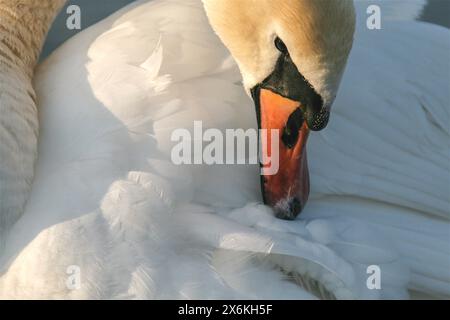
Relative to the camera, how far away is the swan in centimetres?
335

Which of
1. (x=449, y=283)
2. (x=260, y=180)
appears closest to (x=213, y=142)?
(x=260, y=180)

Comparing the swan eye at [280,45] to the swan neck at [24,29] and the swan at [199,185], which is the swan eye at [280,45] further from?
the swan neck at [24,29]

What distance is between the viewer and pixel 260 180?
3.57m

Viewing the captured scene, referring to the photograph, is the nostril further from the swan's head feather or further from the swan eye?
the swan eye

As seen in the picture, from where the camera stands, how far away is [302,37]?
3371 millimetres

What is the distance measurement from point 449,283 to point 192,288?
0.89 m

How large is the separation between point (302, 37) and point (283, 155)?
1.25 ft

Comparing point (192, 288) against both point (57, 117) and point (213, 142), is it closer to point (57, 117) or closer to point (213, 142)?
point (213, 142)

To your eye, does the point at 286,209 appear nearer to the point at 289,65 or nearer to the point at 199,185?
the point at 199,185

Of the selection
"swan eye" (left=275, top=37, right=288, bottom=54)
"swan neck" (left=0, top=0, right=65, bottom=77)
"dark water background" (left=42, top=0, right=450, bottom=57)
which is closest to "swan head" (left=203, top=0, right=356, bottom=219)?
"swan eye" (left=275, top=37, right=288, bottom=54)

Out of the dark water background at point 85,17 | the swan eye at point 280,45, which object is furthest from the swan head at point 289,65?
the dark water background at point 85,17

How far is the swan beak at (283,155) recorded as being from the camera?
3492mm

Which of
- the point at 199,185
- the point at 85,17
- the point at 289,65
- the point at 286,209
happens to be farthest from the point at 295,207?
the point at 85,17

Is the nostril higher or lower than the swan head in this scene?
lower
